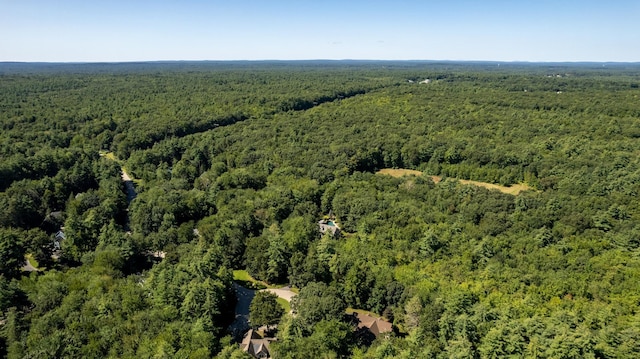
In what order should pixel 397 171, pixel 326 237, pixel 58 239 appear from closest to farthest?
pixel 326 237
pixel 58 239
pixel 397 171

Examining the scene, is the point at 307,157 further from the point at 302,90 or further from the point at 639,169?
the point at 302,90

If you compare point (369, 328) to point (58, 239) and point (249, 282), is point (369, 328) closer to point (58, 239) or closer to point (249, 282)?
point (249, 282)

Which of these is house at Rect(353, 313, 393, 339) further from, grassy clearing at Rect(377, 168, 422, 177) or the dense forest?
grassy clearing at Rect(377, 168, 422, 177)

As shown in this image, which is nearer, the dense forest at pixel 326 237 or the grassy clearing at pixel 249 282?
the dense forest at pixel 326 237

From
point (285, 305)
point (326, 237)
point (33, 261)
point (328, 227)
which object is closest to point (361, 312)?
point (285, 305)

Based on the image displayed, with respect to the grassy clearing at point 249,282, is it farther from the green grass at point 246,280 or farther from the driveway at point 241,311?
the driveway at point 241,311

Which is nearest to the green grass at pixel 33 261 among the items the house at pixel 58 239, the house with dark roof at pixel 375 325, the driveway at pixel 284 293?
the house at pixel 58 239

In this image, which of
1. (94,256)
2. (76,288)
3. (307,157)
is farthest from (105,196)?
(307,157)
